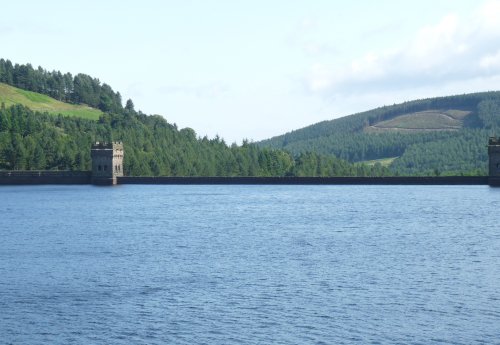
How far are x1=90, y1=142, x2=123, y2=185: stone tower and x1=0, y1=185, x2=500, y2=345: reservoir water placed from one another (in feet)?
214

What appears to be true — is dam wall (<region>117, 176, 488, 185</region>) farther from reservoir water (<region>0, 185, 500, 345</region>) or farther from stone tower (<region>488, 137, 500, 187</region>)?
reservoir water (<region>0, 185, 500, 345</region>)

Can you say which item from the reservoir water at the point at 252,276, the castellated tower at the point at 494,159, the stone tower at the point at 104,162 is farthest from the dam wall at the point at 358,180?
the reservoir water at the point at 252,276

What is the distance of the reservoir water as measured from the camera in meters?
49.8

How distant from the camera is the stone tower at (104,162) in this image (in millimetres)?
193875

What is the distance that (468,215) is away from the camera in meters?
118

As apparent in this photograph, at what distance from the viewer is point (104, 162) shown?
641ft

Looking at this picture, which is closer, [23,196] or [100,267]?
[100,267]

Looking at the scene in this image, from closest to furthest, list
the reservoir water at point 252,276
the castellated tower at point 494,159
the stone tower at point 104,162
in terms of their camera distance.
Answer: the reservoir water at point 252,276 < the castellated tower at point 494,159 < the stone tower at point 104,162

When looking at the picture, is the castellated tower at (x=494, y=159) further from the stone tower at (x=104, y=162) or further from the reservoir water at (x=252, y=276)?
the stone tower at (x=104, y=162)

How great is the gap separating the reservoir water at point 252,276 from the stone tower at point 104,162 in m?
65.2

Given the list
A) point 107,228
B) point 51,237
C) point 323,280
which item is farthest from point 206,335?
point 107,228

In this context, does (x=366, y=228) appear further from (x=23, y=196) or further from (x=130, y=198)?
(x=23, y=196)

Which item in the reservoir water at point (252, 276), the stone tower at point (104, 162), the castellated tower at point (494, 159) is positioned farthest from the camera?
the stone tower at point (104, 162)

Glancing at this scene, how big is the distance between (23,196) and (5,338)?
125 meters
